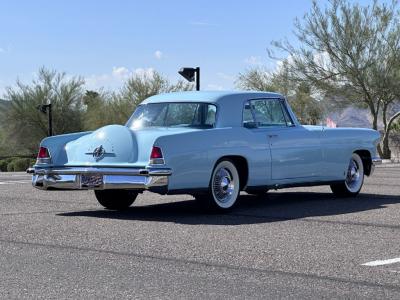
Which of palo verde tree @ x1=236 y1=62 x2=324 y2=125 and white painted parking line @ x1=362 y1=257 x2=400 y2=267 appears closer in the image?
white painted parking line @ x1=362 y1=257 x2=400 y2=267

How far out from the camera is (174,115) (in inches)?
430

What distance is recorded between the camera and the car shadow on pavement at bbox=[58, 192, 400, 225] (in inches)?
389

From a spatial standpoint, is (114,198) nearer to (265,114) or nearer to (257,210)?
(257,210)

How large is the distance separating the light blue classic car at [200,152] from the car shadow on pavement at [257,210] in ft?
0.97

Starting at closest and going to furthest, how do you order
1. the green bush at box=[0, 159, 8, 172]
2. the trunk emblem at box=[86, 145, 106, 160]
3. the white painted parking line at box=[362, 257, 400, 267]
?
the white painted parking line at box=[362, 257, 400, 267] → the trunk emblem at box=[86, 145, 106, 160] → the green bush at box=[0, 159, 8, 172]

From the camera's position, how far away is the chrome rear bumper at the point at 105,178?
952 cm

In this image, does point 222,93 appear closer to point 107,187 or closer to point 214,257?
point 107,187

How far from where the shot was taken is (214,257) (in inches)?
276

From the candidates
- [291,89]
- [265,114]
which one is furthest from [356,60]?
[265,114]

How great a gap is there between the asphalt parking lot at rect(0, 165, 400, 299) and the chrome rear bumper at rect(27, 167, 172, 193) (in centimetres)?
42

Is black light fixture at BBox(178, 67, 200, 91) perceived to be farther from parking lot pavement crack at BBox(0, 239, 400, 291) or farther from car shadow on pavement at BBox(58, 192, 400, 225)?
parking lot pavement crack at BBox(0, 239, 400, 291)

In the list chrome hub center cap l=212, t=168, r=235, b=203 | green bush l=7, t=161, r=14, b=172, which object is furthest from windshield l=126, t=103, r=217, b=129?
green bush l=7, t=161, r=14, b=172

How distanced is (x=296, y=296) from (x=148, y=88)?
54.2 metres

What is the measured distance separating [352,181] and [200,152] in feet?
12.4
